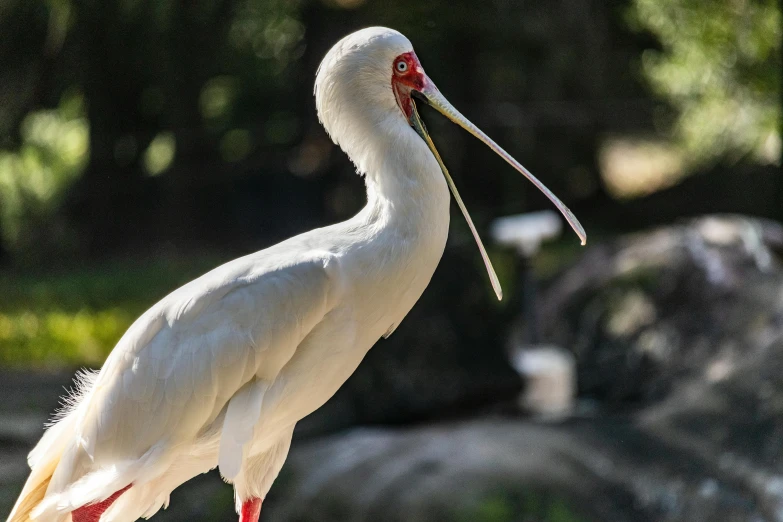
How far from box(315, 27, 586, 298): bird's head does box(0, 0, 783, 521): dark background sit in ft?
14.5

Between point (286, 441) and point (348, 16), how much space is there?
6.83 m

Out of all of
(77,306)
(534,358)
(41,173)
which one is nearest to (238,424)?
(534,358)

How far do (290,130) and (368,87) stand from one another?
7.66m

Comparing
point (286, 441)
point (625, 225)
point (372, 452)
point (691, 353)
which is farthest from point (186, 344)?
point (625, 225)

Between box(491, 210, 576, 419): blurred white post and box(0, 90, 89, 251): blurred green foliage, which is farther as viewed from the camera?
box(0, 90, 89, 251): blurred green foliage

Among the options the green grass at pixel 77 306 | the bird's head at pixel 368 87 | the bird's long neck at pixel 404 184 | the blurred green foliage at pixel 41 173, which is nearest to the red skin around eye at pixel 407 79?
the bird's head at pixel 368 87

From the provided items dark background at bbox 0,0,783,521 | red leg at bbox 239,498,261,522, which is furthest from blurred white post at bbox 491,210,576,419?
red leg at bbox 239,498,261,522

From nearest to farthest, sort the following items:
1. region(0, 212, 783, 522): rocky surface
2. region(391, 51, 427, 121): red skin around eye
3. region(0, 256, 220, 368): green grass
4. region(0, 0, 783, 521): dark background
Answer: region(391, 51, 427, 121): red skin around eye, region(0, 212, 783, 522): rocky surface, region(0, 256, 220, 368): green grass, region(0, 0, 783, 521): dark background

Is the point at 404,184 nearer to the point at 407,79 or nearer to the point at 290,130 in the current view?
the point at 407,79

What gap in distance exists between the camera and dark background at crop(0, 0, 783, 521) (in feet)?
27.8

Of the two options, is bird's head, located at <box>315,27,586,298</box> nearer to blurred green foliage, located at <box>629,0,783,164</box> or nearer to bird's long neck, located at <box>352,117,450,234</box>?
bird's long neck, located at <box>352,117,450,234</box>

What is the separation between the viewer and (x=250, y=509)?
3312 mm

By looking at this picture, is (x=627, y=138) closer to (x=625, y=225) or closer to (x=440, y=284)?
(x=625, y=225)

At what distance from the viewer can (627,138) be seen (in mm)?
10836
